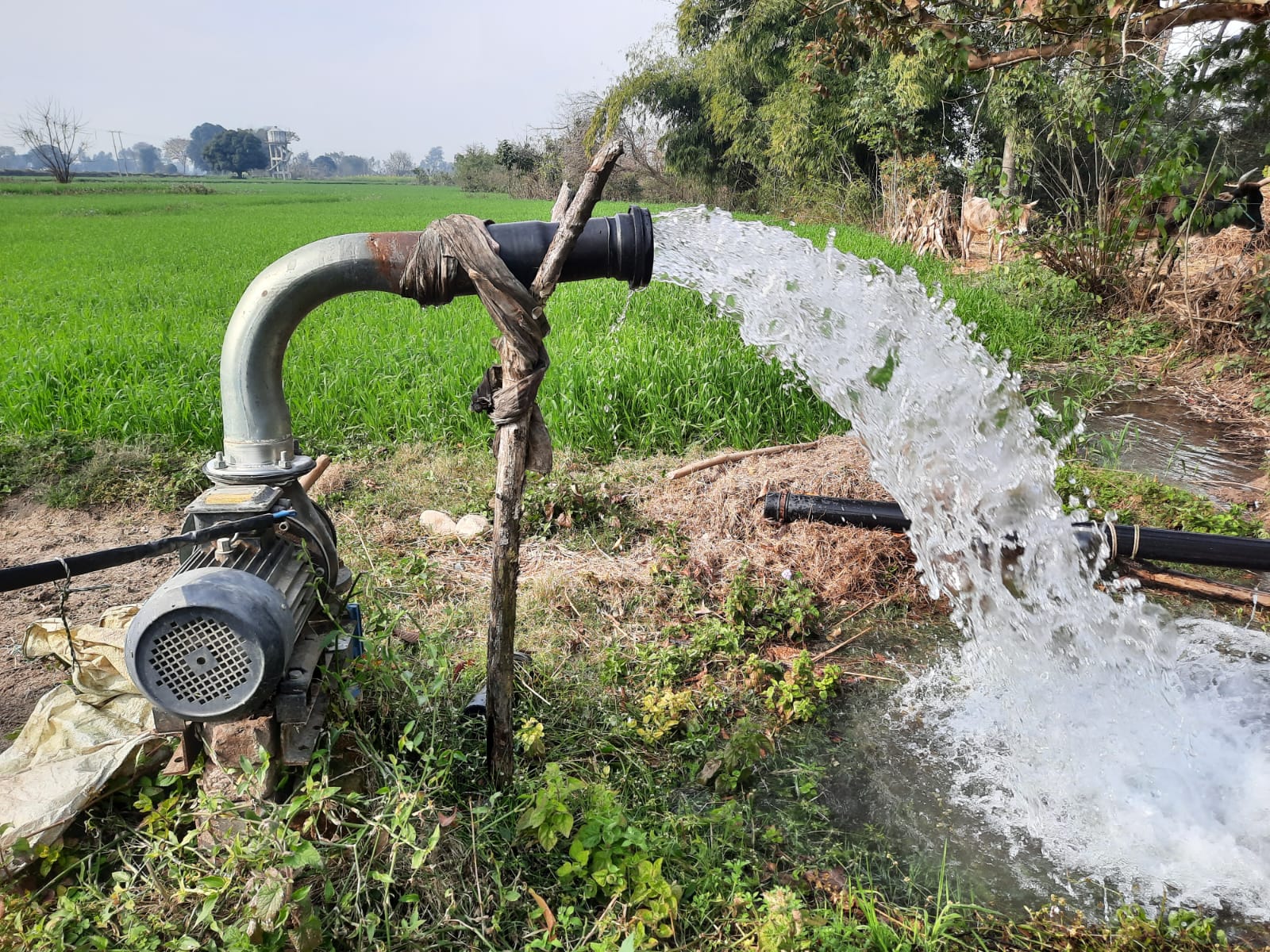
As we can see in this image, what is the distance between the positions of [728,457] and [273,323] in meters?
3.05

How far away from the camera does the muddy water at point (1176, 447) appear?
15.2 ft

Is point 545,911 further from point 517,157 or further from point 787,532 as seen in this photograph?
point 517,157

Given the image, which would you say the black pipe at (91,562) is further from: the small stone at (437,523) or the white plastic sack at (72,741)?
the small stone at (437,523)

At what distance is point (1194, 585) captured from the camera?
3.28 m

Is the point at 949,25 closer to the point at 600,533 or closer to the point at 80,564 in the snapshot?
the point at 600,533

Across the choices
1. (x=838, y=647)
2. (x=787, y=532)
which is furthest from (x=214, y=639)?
(x=787, y=532)

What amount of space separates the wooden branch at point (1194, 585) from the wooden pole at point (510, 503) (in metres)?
2.77

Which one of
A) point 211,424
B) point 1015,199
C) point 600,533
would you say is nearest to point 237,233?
point 211,424

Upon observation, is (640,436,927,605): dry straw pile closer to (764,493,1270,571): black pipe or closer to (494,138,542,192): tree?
(764,493,1270,571): black pipe

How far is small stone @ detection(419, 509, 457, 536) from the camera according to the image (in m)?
3.84

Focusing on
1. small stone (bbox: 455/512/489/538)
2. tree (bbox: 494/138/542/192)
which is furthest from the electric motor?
tree (bbox: 494/138/542/192)

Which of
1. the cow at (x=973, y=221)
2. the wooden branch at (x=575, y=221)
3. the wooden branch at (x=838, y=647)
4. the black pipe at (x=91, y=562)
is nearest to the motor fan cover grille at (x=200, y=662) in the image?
the black pipe at (x=91, y=562)

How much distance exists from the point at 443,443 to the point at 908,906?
3799 mm

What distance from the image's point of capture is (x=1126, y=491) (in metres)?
4.12
